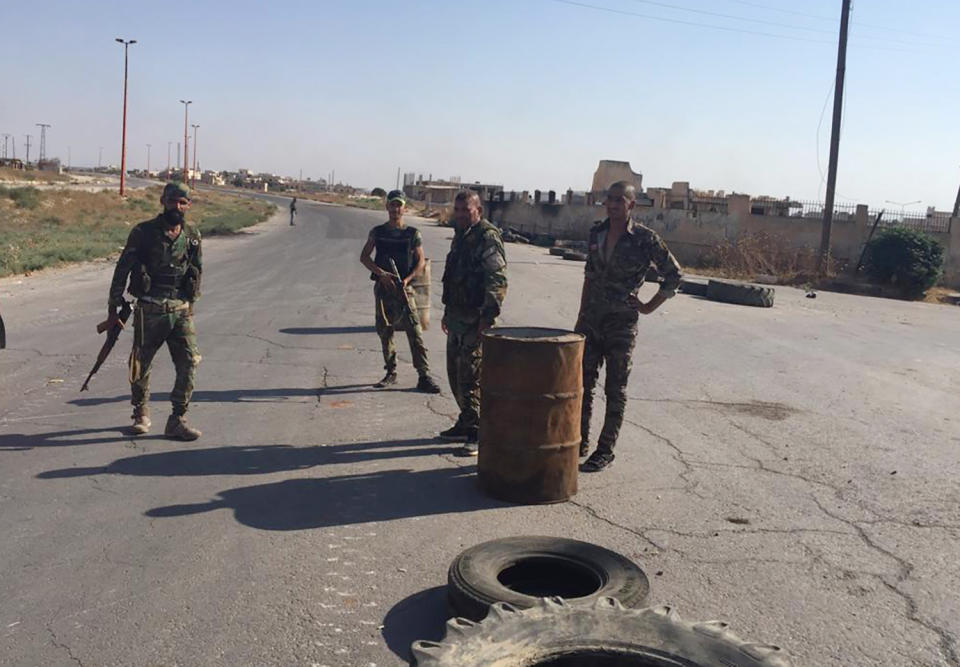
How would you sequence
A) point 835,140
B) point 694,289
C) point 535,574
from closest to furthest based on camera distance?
point 535,574 → point 694,289 → point 835,140

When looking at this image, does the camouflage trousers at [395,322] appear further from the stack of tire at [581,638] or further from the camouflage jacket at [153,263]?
the stack of tire at [581,638]

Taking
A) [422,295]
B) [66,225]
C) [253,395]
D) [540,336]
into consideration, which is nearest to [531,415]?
[540,336]

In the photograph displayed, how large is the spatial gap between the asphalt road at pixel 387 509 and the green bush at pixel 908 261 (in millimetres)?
14751

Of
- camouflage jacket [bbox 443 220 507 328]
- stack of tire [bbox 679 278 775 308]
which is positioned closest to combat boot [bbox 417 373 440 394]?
camouflage jacket [bbox 443 220 507 328]

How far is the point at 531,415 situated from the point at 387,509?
101 centimetres

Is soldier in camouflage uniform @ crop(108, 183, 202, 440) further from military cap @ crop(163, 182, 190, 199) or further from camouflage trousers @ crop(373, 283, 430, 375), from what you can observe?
camouflage trousers @ crop(373, 283, 430, 375)

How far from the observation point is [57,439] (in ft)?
20.7

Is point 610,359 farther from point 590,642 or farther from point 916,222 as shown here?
point 916,222

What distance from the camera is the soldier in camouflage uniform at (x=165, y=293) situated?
6.12m

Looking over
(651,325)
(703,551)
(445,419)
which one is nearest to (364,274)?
(651,325)

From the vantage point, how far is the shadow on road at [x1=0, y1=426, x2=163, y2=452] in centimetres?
614

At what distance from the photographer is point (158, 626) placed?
11.7ft

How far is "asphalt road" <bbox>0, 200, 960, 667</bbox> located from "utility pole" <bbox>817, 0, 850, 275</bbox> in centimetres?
1640

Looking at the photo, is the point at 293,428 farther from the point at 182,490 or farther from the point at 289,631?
the point at 289,631
